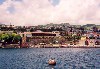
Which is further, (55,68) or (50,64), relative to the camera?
(50,64)

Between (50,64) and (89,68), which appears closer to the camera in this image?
(89,68)

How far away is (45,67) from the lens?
84375 mm

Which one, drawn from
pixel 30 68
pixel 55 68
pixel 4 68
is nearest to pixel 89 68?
pixel 55 68

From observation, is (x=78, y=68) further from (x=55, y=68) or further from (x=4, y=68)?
(x=4, y=68)

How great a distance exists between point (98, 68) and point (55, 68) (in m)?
10.4

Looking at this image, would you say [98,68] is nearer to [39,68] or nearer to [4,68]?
[39,68]

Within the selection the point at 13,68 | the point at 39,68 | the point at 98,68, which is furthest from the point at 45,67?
the point at 98,68

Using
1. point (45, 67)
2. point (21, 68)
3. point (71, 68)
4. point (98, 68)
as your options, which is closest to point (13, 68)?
point (21, 68)

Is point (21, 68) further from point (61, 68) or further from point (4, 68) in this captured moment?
point (61, 68)

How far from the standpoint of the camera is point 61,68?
8175 cm

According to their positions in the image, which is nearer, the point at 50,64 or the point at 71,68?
the point at 71,68

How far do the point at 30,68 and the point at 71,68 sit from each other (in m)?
10.2

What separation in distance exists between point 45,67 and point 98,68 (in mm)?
13368

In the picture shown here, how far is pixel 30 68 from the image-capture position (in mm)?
82875
